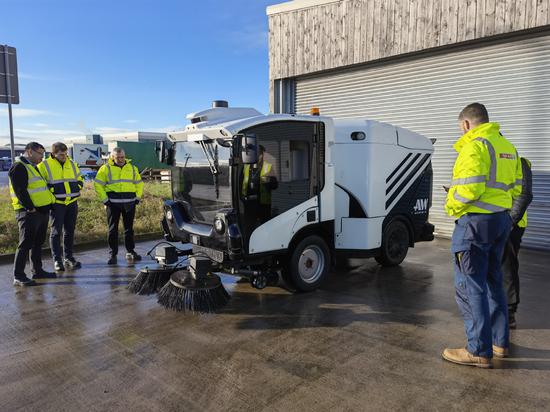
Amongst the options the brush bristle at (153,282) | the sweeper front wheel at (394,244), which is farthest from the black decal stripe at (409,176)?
the brush bristle at (153,282)

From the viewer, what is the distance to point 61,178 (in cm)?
655

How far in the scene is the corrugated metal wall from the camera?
27.4ft

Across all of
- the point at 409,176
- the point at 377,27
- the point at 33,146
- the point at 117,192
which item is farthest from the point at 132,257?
the point at 377,27

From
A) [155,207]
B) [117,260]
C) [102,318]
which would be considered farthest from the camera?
[155,207]

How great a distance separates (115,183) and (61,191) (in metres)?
0.84

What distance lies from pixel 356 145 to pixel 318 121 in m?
0.83

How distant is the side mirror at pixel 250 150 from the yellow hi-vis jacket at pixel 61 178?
3.65 m

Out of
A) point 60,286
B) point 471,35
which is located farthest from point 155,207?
point 471,35

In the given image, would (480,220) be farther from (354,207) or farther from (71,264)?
(71,264)

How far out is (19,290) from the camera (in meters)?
5.68

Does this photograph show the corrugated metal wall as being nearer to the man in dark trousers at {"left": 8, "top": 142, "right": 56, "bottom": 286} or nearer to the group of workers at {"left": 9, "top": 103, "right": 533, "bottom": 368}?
the group of workers at {"left": 9, "top": 103, "right": 533, "bottom": 368}

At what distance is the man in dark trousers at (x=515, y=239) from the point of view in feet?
13.4

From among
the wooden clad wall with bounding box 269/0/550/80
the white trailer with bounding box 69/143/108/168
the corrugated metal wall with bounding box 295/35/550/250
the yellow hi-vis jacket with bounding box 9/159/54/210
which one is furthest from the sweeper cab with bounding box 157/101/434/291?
the white trailer with bounding box 69/143/108/168

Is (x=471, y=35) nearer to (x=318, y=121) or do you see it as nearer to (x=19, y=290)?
(x=318, y=121)
